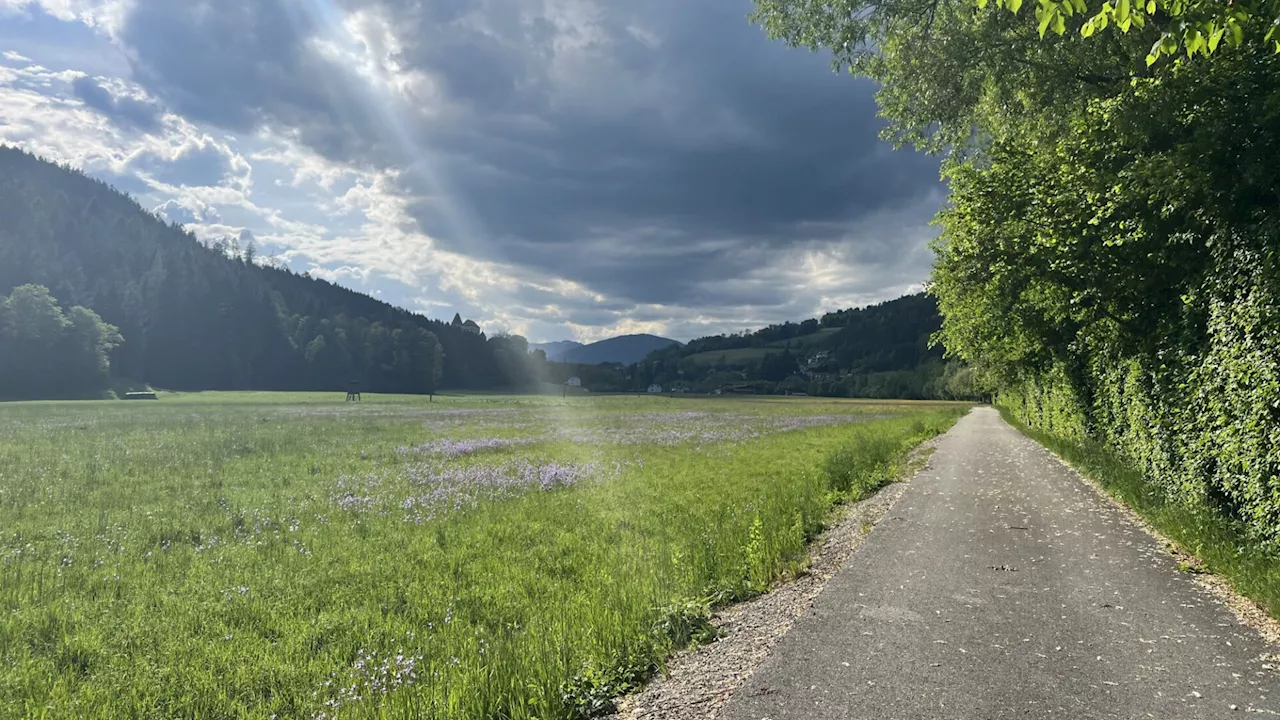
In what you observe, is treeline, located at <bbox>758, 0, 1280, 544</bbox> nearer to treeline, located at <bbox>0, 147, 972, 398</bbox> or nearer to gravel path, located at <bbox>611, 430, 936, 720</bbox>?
gravel path, located at <bbox>611, 430, 936, 720</bbox>

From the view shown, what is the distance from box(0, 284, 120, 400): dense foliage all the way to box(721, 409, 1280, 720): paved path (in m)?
124

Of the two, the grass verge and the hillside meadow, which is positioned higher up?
the grass verge

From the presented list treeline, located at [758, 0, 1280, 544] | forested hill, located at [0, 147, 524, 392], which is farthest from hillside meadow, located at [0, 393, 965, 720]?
forested hill, located at [0, 147, 524, 392]

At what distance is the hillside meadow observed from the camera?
5.95 metres

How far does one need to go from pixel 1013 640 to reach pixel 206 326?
19118 centimetres

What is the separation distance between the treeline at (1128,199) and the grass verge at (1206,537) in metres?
0.28

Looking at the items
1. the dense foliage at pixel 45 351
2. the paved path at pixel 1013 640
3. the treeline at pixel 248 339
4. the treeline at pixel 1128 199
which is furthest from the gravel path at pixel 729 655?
the treeline at pixel 248 339

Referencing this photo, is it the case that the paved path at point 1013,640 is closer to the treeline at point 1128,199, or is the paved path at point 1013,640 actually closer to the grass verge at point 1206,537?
the grass verge at point 1206,537

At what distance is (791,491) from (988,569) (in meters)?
7.05

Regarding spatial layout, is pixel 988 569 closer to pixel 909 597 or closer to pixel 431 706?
pixel 909 597

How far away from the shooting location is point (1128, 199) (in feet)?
36.6

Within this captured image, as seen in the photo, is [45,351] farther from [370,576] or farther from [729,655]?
[729,655]

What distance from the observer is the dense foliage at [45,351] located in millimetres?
97188

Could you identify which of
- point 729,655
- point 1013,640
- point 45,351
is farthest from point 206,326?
point 1013,640
